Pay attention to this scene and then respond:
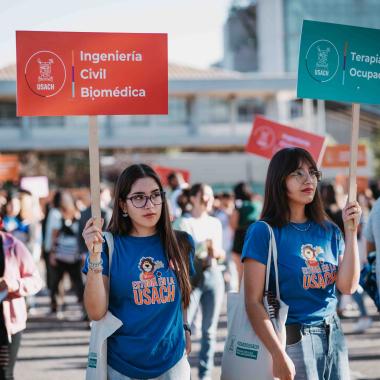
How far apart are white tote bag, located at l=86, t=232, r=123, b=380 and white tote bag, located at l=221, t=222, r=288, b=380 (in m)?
0.60

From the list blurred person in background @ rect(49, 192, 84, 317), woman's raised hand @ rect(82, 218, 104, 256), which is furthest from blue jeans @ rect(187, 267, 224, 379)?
blurred person in background @ rect(49, 192, 84, 317)

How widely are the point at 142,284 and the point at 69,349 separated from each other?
557 centimetres

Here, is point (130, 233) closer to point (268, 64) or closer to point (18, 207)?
point (18, 207)

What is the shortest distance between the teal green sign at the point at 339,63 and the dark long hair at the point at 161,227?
1.01 metres

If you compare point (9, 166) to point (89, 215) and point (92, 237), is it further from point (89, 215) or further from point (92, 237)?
point (92, 237)

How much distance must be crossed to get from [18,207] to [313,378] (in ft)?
21.5

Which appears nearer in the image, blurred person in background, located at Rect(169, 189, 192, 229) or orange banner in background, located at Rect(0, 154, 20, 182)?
blurred person in background, located at Rect(169, 189, 192, 229)

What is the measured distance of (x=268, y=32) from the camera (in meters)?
80.6

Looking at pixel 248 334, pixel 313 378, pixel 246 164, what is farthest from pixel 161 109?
pixel 246 164

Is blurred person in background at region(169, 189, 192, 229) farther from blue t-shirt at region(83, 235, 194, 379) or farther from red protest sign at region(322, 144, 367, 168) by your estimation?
red protest sign at region(322, 144, 367, 168)

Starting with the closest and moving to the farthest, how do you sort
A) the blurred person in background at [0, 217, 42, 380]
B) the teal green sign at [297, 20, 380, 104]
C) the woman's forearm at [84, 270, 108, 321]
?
the woman's forearm at [84, 270, 108, 321] → the teal green sign at [297, 20, 380, 104] → the blurred person in background at [0, 217, 42, 380]

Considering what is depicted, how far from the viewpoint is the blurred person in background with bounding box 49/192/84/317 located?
11.5 meters

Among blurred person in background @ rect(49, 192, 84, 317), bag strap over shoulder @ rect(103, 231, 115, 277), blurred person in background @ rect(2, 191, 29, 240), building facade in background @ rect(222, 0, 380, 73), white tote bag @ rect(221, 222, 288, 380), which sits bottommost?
blurred person in background @ rect(49, 192, 84, 317)

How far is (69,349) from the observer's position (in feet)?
29.7
